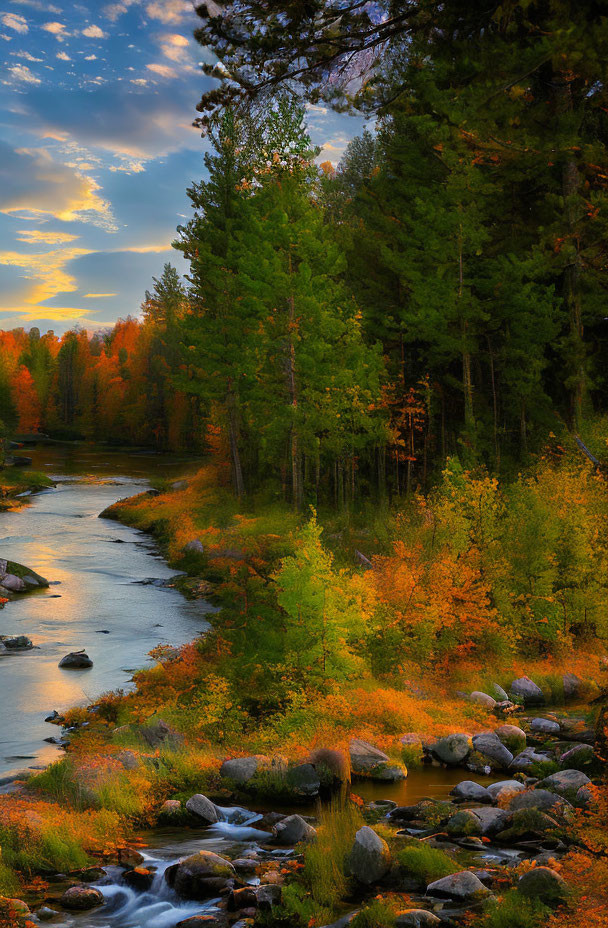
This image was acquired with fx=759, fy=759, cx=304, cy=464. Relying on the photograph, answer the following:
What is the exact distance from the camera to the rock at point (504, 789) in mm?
11219

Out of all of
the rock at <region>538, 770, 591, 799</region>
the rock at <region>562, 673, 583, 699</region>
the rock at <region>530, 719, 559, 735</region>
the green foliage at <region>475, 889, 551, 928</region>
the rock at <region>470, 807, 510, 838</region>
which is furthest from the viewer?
the rock at <region>562, 673, 583, 699</region>

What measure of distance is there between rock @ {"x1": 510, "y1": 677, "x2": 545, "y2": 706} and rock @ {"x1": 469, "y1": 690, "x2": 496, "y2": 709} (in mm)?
919

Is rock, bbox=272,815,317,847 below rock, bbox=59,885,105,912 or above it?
below

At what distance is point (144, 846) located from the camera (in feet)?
A: 33.7

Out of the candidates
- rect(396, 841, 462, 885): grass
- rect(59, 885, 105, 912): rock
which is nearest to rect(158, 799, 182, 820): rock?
rect(59, 885, 105, 912): rock

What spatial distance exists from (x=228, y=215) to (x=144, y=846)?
30.0m

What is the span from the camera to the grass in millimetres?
8836

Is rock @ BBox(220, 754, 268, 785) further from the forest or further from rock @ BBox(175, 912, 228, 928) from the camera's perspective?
rock @ BBox(175, 912, 228, 928)

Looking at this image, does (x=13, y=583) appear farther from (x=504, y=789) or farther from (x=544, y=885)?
(x=544, y=885)

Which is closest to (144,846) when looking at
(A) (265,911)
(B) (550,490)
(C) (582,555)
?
(A) (265,911)

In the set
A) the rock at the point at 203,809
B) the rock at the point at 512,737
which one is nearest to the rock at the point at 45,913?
the rock at the point at 203,809

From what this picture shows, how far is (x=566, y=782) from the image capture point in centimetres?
1103

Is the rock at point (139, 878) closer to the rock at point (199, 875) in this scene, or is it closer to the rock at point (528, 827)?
the rock at point (199, 875)

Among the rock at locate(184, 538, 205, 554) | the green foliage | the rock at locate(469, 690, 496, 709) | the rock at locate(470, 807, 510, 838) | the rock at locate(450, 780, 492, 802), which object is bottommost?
the rock at locate(469, 690, 496, 709)
